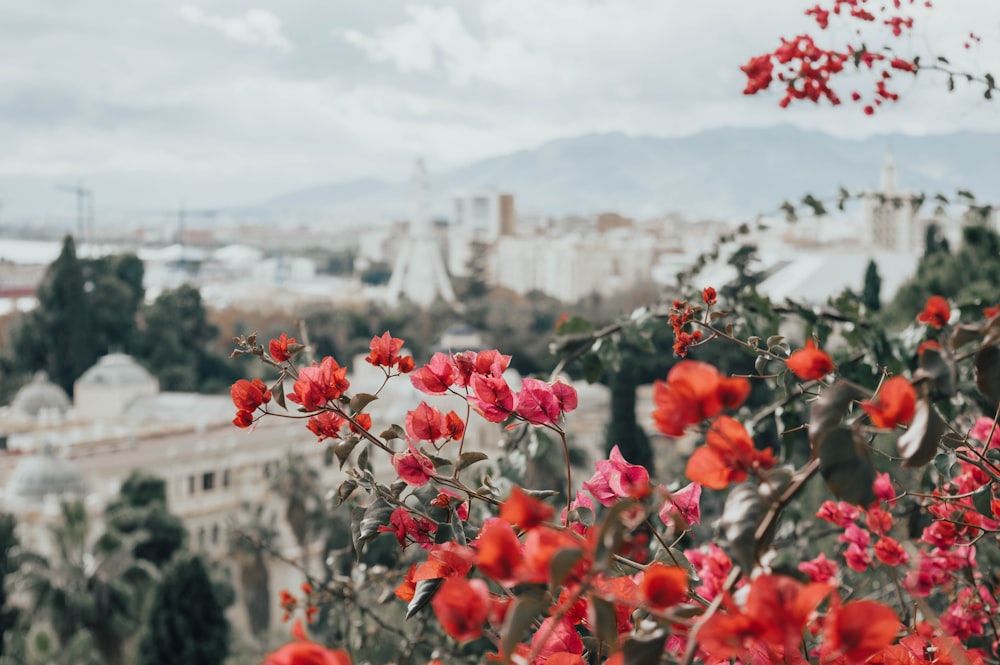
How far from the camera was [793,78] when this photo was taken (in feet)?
7.13

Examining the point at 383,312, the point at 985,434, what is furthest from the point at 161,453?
the point at 985,434

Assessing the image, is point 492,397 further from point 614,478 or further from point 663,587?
point 663,587

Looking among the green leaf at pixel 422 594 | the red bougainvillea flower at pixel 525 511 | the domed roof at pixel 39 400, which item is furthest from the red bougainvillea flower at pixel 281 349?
the domed roof at pixel 39 400

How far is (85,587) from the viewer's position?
12203 mm

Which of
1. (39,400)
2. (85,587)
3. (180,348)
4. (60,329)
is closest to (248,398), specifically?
(85,587)

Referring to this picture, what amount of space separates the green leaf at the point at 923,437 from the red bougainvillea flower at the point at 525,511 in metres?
0.22

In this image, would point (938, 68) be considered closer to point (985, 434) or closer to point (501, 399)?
point (985, 434)

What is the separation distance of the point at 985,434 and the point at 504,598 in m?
1.10

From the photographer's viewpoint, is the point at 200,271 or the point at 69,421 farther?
the point at 200,271

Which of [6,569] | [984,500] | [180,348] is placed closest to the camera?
[984,500]

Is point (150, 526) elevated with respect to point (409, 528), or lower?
lower

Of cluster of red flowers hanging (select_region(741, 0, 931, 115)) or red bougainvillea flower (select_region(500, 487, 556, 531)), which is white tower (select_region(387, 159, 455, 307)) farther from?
red bougainvillea flower (select_region(500, 487, 556, 531))

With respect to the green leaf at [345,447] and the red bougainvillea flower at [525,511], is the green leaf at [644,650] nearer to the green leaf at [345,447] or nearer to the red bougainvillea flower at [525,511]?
the red bougainvillea flower at [525,511]

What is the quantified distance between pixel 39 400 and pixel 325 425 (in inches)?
921
